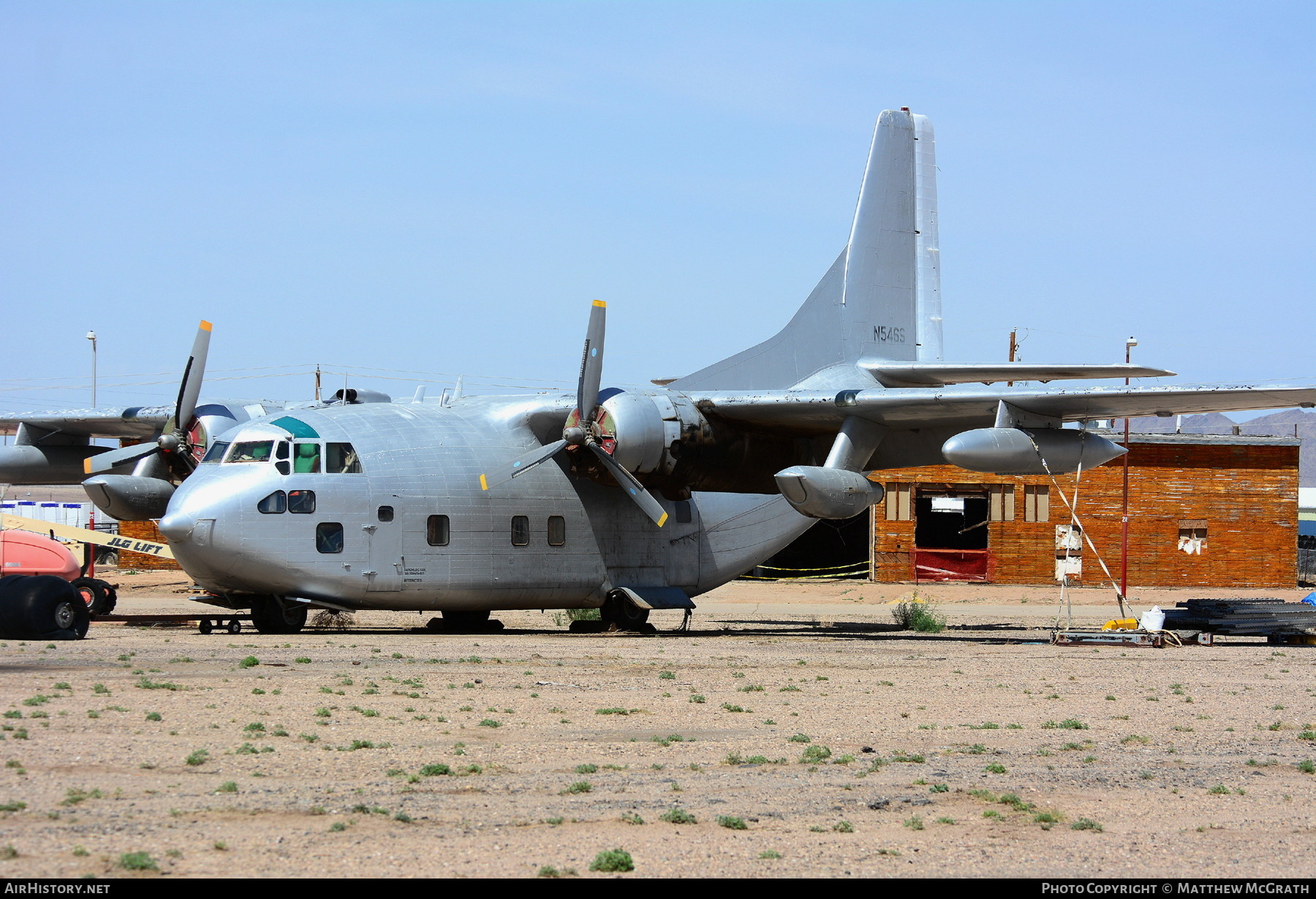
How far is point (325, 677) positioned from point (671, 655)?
598cm

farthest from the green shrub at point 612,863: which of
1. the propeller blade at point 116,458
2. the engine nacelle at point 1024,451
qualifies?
the propeller blade at point 116,458

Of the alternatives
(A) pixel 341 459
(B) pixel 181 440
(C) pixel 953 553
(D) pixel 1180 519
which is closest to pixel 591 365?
(A) pixel 341 459

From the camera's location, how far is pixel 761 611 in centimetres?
3650

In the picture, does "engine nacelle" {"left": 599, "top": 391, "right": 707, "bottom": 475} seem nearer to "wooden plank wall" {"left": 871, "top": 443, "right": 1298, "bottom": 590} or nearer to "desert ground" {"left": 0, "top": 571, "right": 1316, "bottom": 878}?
"desert ground" {"left": 0, "top": 571, "right": 1316, "bottom": 878}

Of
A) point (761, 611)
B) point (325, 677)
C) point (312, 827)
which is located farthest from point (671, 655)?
point (761, 611)

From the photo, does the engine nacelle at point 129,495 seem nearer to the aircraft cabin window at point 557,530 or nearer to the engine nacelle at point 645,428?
the aircraft cabin window at point 557,530

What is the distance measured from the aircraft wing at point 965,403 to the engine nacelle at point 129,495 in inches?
411

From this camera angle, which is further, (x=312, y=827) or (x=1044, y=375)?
(x=1044, y=375)

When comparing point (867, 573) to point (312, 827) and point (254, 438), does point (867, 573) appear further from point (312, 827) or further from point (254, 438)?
point (312, 827)

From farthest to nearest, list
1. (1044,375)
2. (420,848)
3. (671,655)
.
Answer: (1044,375) < (671,655) < (420,848)

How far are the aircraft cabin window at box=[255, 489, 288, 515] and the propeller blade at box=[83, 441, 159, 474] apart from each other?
5.91 metres

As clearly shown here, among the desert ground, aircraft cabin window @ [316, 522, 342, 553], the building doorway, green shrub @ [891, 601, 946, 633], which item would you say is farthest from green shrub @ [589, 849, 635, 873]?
the building doorway

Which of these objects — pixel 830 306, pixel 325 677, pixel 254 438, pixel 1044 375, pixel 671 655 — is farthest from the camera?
pixel 830 306

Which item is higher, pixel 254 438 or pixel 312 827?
pixel 254 438
